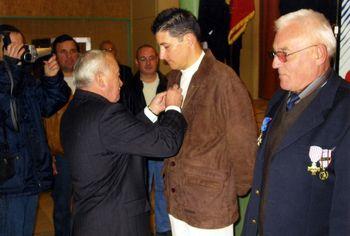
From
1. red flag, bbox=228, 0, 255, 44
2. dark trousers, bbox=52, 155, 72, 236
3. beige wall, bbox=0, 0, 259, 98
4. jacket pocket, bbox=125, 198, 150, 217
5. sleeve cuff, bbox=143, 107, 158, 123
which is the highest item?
beige wall, bbox=0, 0, 259, 98

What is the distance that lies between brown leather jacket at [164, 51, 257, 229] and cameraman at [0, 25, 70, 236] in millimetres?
903

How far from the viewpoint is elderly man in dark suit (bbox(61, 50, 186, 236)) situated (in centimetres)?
196

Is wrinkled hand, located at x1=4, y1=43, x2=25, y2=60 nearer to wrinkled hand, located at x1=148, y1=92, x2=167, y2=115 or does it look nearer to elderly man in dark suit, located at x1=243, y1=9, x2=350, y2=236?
wrinkled hand, located at x1=148, y1=92, x2=167, y2=115

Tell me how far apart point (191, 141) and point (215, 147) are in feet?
0.41

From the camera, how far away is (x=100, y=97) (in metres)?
2.06

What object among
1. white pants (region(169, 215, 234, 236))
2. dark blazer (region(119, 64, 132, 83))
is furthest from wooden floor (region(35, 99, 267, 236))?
white pants (region(169, 215, 234, 236))

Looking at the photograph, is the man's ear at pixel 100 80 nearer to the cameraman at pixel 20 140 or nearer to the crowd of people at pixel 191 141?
the crowd of people at pixel 191 141

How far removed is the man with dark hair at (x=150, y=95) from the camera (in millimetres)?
3793

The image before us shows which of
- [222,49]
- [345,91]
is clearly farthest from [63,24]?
[345,91]

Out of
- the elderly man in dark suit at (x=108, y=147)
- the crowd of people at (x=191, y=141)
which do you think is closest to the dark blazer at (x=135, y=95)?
the crowd of people at (x=191, y=141)

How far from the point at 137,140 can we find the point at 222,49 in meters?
1.89

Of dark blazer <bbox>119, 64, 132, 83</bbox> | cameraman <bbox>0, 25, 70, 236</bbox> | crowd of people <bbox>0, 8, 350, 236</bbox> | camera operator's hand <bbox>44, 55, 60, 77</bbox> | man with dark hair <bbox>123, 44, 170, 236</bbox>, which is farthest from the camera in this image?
dark blazer <bbox>119, 64, 132, 83</bbox>

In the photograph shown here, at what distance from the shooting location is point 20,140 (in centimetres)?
246

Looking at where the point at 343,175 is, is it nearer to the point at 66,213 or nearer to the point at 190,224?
the point at 190,224
